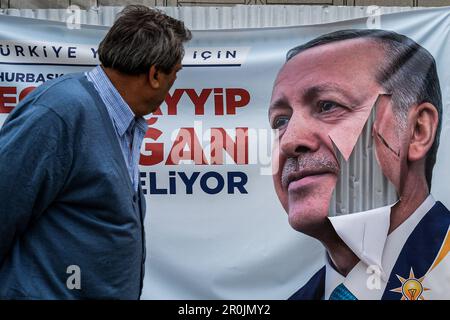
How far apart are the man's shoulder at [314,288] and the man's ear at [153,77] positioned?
194 centimetres

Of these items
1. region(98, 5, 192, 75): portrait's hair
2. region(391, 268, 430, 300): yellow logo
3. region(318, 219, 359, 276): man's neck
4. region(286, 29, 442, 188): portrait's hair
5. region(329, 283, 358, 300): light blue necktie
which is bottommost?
region(329, 283, 358, 300): light blue necktie

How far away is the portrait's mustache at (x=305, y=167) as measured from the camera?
3463 mm

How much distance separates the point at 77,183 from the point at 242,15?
82.6 inches

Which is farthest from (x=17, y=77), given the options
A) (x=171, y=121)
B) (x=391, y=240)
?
(x=391, y=240)

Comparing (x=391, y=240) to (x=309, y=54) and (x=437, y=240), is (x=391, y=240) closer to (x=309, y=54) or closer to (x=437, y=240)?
(x=437, y=240)

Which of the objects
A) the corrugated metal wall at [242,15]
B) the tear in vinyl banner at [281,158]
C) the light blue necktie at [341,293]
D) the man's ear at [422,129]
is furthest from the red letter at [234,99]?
the light blue necktie at [341,293]

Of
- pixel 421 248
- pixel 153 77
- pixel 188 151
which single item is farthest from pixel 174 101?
pixel 153 77

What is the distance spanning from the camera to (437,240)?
3484 millimetres

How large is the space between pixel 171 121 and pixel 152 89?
1598mm

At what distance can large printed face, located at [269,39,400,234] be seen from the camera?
136 inches

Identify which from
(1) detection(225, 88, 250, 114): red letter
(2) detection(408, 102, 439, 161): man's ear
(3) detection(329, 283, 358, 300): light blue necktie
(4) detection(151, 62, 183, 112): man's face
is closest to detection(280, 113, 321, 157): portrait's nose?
A: (1) detection(225, 88, 250, 114): red letter

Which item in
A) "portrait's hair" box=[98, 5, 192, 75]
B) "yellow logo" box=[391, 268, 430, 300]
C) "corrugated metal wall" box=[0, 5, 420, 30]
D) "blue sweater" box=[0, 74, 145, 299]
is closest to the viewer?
"blue sweater" box=[0, 74, 145, 299]

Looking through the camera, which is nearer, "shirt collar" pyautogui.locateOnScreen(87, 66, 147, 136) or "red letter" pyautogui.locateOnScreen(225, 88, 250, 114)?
"shirt collar" pyautogui.locateOnScreen(87, 66, 147, 136)

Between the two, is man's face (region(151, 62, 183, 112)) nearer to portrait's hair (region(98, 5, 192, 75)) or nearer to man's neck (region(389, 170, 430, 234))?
portrait's hair (region(98, 5, 192, 75))
